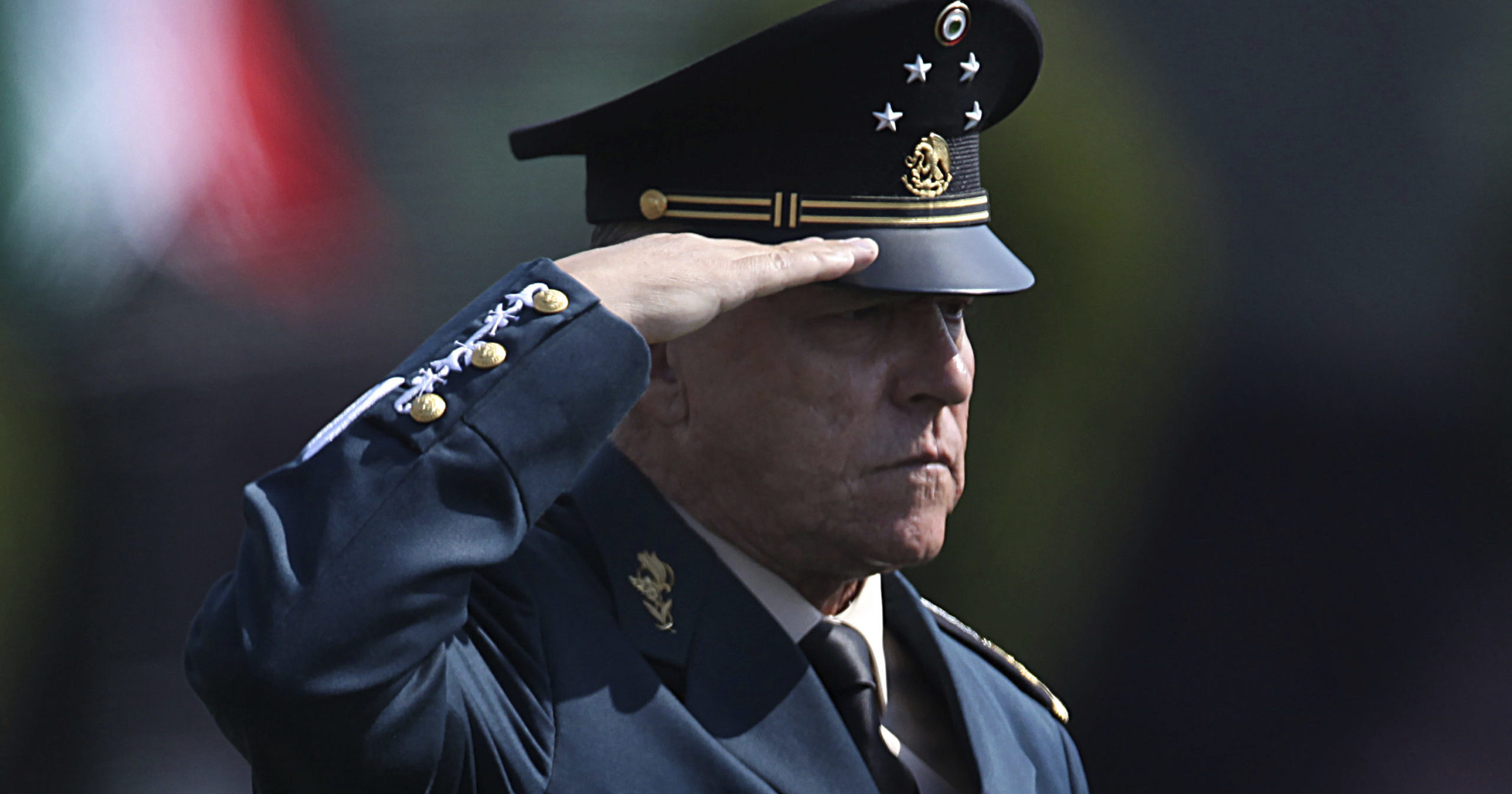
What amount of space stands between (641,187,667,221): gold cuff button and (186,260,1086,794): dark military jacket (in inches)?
15.5

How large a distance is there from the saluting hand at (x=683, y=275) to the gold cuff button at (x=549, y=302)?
0.06m

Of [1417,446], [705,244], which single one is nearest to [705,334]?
[705,244]

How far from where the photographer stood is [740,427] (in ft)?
8.00

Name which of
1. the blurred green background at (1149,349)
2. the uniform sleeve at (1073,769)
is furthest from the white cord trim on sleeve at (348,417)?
the blurred green background at (1149,349)

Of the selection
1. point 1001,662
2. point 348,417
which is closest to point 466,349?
point 348,417

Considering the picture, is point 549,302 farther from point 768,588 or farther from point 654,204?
point 768,588

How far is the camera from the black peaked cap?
2412mm

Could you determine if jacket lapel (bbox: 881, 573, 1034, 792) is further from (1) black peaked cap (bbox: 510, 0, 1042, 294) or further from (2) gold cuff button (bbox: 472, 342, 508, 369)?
(2) gold cuff button (bbox: 472, 342, 508, 369)

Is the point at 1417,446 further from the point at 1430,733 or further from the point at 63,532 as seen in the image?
the point at 63,532

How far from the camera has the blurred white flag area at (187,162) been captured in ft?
12.1

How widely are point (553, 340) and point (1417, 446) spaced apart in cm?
379

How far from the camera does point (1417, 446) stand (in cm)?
494

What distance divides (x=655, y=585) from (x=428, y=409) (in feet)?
2.15

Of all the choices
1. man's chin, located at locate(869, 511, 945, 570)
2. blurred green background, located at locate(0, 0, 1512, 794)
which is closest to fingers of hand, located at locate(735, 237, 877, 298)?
man's chin, located at locate(869, 511, 945, 570)
